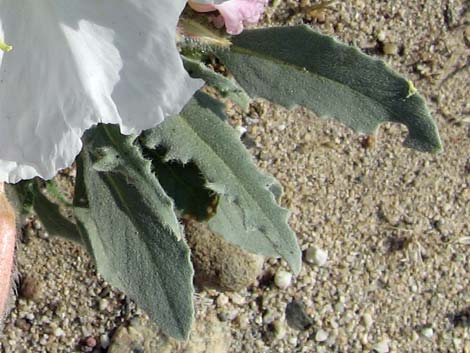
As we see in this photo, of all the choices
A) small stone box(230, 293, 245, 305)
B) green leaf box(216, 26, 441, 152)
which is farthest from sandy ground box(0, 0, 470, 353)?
green leaf box(216, 26, 441, 152)

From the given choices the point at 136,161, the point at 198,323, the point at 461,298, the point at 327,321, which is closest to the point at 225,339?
the point at 198,323

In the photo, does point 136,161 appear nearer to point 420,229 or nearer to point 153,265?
point 153,265

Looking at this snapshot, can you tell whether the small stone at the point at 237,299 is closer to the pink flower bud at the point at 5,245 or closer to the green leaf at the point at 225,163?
the green leaf at the point at 225,163

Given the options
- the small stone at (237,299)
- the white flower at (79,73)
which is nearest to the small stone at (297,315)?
the small stone at (237,299)

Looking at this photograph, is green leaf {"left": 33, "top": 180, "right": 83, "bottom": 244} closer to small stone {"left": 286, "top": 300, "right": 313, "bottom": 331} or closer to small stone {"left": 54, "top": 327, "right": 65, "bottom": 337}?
small stone {"left": 54, "top": 327, "right": 65, "bottom": 337}

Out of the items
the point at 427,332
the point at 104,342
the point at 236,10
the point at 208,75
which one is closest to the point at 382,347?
the point at 427,332

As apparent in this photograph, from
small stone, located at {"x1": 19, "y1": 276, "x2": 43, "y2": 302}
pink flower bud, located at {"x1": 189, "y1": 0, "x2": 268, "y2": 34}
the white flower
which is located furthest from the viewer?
small stone, located at {"x1": 19, "y1": 276, "x2": 43, "y2": 302}
